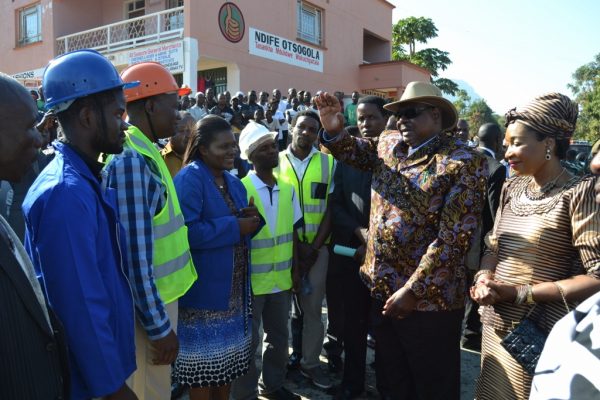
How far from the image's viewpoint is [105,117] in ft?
6.12

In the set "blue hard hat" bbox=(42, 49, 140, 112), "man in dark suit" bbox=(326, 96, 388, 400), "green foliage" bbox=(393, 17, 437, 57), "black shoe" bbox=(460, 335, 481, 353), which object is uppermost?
"green foliage" bbox=(393, 17, 437, 57)

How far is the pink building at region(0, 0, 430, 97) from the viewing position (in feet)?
51.2

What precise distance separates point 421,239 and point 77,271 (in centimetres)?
181

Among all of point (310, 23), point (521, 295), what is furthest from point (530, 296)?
point (310, 23)

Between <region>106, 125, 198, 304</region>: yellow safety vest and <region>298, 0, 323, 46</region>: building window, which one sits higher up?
<region>298, 0, 323, 46</region>: building window

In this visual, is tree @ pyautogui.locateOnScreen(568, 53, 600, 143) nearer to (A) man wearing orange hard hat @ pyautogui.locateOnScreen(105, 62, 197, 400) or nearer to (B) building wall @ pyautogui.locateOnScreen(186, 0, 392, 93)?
(B) building wall @ pyautogui.locateOnScreen(186, 0, 392, 93)

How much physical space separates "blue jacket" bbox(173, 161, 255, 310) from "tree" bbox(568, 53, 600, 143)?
2625 centimetres

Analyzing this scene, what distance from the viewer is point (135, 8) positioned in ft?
63.3

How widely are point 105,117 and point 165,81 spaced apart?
73 cm

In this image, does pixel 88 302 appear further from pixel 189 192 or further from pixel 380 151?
pixel 380 151

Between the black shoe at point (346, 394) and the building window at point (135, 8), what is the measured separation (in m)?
18.9

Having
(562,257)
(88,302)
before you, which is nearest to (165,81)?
(88,302)

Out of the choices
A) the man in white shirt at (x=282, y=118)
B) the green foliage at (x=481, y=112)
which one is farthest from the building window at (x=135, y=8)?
the green foliage at (x=481, y=112)

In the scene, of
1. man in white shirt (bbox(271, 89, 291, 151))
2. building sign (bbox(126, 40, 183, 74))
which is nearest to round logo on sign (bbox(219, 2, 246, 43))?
building sign (bbox(126, 40, 183, 74))
